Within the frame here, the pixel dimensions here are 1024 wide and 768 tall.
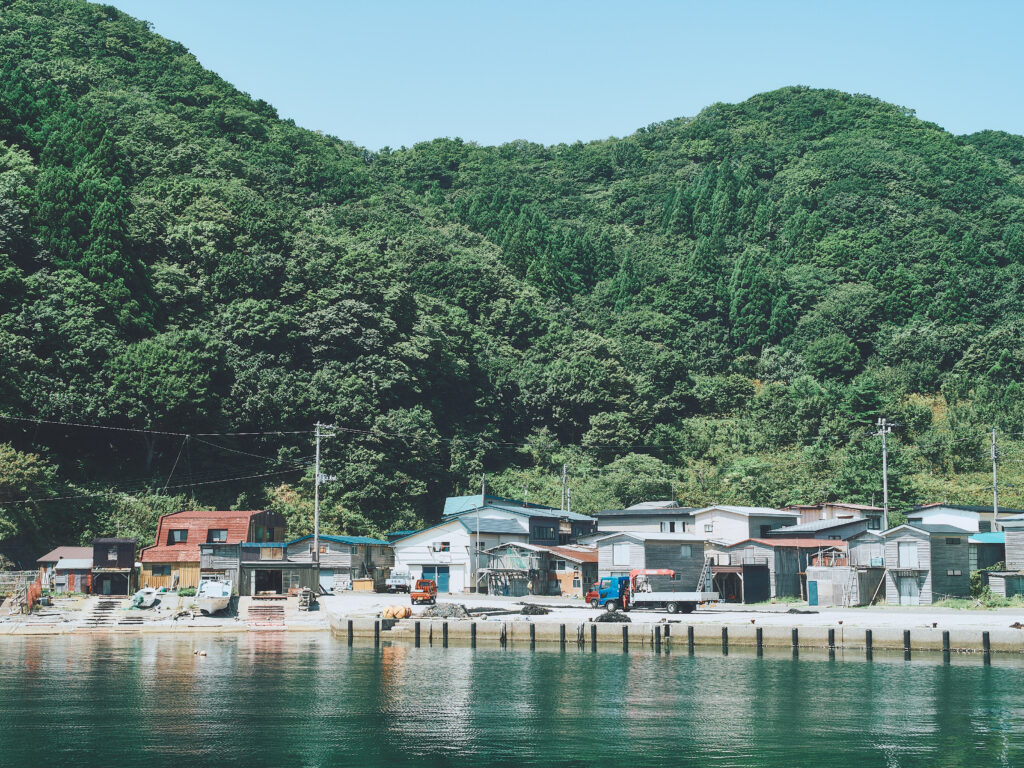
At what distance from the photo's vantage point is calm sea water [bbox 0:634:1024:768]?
30.1m

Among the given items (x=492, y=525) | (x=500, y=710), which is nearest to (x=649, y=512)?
(x=492, y=525)

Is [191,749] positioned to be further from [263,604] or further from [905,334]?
[905,334]

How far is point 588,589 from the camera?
71.2 meters

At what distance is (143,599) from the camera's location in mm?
60062

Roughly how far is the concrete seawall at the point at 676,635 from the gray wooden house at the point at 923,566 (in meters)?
13.5

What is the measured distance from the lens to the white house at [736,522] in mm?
71000

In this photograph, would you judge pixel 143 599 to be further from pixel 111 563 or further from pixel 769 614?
pixel 769 614

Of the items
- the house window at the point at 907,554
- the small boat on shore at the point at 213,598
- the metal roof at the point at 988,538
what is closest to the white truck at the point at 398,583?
the small boat on shore at the point at 213,598

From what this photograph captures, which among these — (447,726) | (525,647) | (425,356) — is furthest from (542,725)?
(425,356)

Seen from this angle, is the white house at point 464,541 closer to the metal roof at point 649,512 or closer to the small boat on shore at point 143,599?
the metal roof at point 649,512

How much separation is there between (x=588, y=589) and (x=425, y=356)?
27914mm

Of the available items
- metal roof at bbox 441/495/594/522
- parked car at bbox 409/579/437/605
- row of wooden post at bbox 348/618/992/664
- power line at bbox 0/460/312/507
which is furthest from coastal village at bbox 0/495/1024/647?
power line at bbox 0/460/312/507

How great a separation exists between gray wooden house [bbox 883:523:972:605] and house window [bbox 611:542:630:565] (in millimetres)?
14853

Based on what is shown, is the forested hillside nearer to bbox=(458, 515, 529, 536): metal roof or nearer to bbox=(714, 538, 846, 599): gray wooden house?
bbox=(458, 515, 529, 536): metal roof
